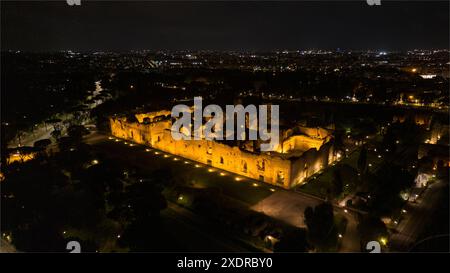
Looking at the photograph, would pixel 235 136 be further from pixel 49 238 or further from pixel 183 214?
pixel 49 238

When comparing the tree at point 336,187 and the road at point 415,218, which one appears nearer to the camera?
the road at point 415,218

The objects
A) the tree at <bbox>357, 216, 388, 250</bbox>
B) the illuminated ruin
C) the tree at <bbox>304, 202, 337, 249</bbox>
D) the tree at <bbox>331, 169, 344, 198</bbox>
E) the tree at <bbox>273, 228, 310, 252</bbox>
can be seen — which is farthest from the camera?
the illuminated ruin

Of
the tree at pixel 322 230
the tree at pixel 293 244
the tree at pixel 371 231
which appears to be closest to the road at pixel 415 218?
the tree at pixel 371 231

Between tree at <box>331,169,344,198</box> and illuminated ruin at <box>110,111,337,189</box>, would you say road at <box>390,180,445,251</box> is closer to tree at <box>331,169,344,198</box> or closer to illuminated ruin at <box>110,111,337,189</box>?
tree at <box>331,169,344,198</box>

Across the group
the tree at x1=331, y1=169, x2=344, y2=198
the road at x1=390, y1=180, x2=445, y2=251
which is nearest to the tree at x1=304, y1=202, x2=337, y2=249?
the road at x1=390, y1=180, x2=445, y2=251

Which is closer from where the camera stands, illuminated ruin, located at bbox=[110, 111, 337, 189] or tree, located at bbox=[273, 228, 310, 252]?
tree, located at bbox=[273, 228, 310, 252]

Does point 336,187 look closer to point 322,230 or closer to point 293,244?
point 322,230

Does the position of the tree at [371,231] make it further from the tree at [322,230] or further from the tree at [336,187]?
the tree at [336,187]

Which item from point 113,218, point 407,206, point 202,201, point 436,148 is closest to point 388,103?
point 436,148
